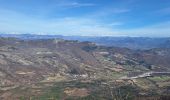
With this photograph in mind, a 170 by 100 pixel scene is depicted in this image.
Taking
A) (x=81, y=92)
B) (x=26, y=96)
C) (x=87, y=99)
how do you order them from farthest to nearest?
(x=81, y=92), (x=26, y=96), (x=87, y=99)

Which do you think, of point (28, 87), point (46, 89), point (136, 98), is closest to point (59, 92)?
point (46, 89)

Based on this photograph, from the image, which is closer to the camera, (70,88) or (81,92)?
(81,92)

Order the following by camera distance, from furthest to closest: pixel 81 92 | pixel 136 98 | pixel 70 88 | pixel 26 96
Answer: pixel 70 88
pixel 81 92
pixel 26 96
pixel 136 98

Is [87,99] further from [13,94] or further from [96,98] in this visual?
[13,94]

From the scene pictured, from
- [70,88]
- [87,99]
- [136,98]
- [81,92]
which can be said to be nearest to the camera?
[136,98]

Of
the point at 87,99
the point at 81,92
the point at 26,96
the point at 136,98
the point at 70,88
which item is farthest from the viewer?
the point at 70,88

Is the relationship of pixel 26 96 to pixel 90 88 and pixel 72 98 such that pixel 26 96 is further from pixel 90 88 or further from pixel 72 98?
pixel 90 88

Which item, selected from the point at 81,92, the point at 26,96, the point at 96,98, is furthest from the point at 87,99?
the point at 26,96

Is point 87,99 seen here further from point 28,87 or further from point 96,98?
point 28,87

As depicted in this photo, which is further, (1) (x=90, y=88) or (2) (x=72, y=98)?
(1) (x=90, y=88)
